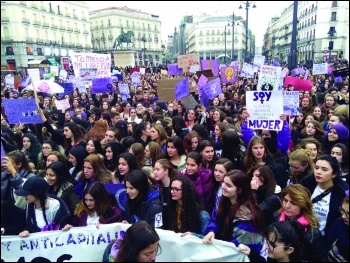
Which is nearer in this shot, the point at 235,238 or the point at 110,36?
the point at 235,238

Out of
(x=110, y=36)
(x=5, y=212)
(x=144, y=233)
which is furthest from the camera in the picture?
(x=110, y=36)

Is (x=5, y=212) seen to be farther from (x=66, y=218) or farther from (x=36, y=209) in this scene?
(x=66, y=218)

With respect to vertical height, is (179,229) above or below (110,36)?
below

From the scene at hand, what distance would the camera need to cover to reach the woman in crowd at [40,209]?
3.25 meters

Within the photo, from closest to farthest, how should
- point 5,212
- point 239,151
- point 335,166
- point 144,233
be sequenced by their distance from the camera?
point 144,233 → point 5,212 → point 335,166 → point 239,151

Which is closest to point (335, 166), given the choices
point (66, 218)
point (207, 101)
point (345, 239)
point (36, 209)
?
point (345, 239)

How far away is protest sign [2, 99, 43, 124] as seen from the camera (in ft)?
20.7

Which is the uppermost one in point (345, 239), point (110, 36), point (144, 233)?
point (110, 36)

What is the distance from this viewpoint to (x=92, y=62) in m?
12.4

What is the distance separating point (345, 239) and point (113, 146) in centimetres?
345

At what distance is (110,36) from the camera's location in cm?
4691

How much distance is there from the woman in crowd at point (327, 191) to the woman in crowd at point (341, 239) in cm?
47

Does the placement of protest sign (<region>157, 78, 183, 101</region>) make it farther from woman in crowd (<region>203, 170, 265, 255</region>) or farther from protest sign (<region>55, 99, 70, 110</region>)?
woman in crowd (<region>203, 170, 265, 255</region>)

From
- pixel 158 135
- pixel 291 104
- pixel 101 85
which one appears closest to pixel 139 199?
pixel 158 135
